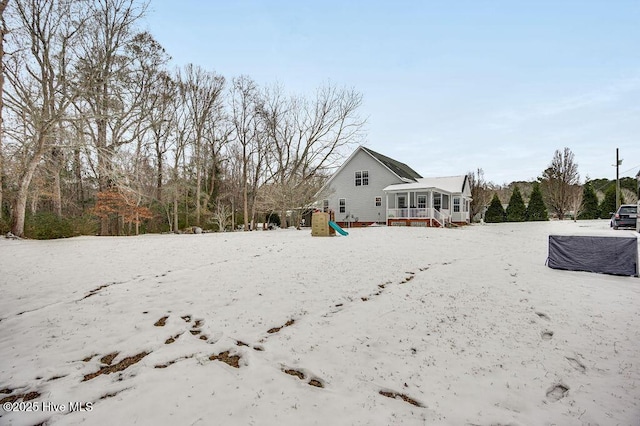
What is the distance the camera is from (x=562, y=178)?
32219 millimetres

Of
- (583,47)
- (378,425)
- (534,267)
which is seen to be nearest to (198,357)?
(378,425)

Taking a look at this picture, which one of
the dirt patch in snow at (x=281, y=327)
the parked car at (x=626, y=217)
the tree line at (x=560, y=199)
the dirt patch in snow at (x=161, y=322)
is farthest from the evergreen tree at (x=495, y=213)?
the dirt patch in snow at (x=161, y=322)

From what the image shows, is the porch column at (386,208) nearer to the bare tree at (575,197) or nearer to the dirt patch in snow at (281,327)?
the dirt patch in snow at (281,327)

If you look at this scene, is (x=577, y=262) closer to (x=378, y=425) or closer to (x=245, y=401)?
(x=378, y=425)

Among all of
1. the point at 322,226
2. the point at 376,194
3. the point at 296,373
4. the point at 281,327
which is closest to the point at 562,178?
the point at 376,194

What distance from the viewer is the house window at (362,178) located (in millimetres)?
25094

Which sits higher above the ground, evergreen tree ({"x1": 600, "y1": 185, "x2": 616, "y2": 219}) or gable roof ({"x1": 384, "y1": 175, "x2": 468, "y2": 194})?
gable roof ({"x1": 384, "y1": 175, "x2": 468, "y2": 194})

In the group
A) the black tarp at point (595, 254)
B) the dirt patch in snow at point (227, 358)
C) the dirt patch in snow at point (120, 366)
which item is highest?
the black tarp at point (595, 254)

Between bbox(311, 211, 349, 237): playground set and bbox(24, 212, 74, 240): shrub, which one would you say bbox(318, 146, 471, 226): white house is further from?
bbox(24, 212, 74, 240): shrub

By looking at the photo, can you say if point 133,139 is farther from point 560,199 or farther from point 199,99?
point 560,199

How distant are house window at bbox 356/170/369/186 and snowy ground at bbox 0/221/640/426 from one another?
696 inches

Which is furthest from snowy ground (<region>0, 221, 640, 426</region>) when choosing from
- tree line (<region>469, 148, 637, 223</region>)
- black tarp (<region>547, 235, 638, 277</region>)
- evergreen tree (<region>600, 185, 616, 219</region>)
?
evergreen tree (<region>600, 185, 616, 219</region>)

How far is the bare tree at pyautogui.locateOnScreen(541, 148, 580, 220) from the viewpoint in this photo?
103ft

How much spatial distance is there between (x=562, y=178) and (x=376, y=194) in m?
23.9
